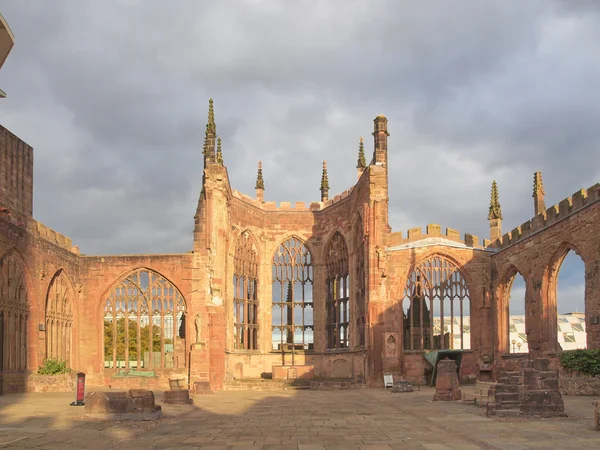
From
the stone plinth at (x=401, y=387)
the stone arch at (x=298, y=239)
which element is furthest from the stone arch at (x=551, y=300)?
the stone arch at (x=298, y=239)

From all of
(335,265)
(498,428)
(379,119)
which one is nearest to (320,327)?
(335,265)

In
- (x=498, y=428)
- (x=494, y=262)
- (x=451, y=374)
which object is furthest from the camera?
(x=494, y=262)

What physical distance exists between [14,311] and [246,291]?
14.3 metres

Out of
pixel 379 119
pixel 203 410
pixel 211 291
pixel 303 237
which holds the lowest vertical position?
pixel 203 410

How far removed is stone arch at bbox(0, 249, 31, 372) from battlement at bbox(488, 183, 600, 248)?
2124 cm

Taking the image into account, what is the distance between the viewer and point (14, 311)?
90.6ft

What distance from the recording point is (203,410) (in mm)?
20875

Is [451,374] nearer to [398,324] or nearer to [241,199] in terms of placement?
[398,324]

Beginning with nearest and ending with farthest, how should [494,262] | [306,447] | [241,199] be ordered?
[306,447] < [494,262] < [241,199]

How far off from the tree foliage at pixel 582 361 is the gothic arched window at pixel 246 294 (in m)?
18.7

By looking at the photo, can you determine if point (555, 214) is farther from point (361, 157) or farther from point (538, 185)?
point (361, 157)

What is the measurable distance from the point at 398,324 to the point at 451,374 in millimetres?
11594

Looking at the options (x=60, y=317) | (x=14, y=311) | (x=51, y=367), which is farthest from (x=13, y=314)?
(x=60, y=317)

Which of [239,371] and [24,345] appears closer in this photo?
[24,345]
